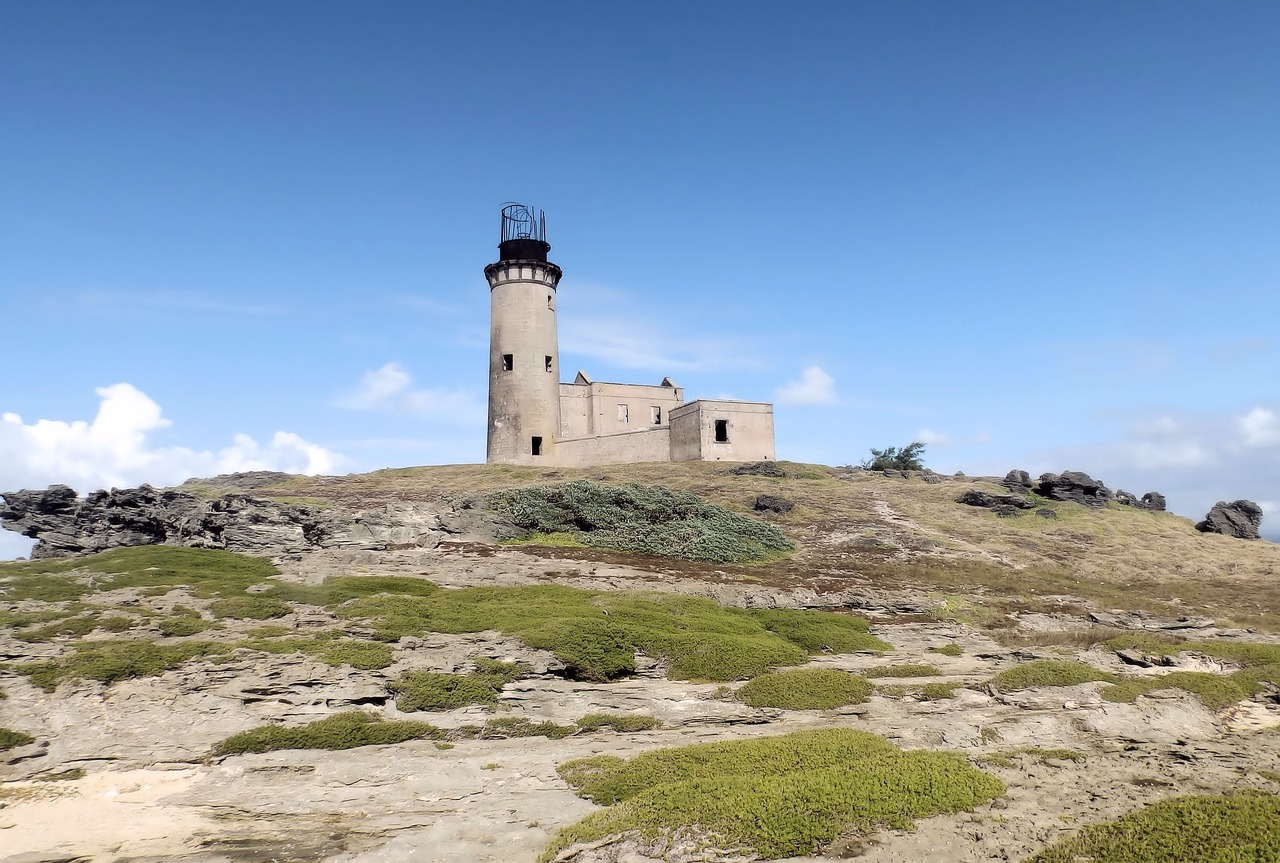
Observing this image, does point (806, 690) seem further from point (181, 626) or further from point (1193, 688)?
point (181, 626)

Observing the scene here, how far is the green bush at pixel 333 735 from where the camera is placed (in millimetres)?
13305

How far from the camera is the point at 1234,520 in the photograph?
5284cm

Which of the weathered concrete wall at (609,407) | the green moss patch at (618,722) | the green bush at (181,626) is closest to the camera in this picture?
the green moss patch at (618,722)

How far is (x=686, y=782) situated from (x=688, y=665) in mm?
7694

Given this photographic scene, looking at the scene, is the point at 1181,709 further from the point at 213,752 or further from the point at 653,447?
the point at 653,447

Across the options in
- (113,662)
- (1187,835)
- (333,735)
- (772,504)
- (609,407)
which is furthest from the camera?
(609,407)

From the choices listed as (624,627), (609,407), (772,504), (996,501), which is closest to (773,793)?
(624,627)

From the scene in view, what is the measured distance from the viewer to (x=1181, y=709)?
1376 centimetres

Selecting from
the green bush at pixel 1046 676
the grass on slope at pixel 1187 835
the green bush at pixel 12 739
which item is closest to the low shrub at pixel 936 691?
the green bush at pixel 1046 676

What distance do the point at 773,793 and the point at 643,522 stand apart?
3044 centimetres

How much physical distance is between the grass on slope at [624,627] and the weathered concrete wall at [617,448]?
4565 cm

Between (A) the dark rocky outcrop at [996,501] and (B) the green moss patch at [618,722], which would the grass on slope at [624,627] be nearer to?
(B) the green moss patch at [618,722]

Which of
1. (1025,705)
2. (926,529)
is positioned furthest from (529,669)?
(926,529)

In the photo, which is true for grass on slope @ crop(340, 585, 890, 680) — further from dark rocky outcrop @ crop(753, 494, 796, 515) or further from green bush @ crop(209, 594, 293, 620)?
dark rocky outcrop @ crop(753, 494, 796, 515)
